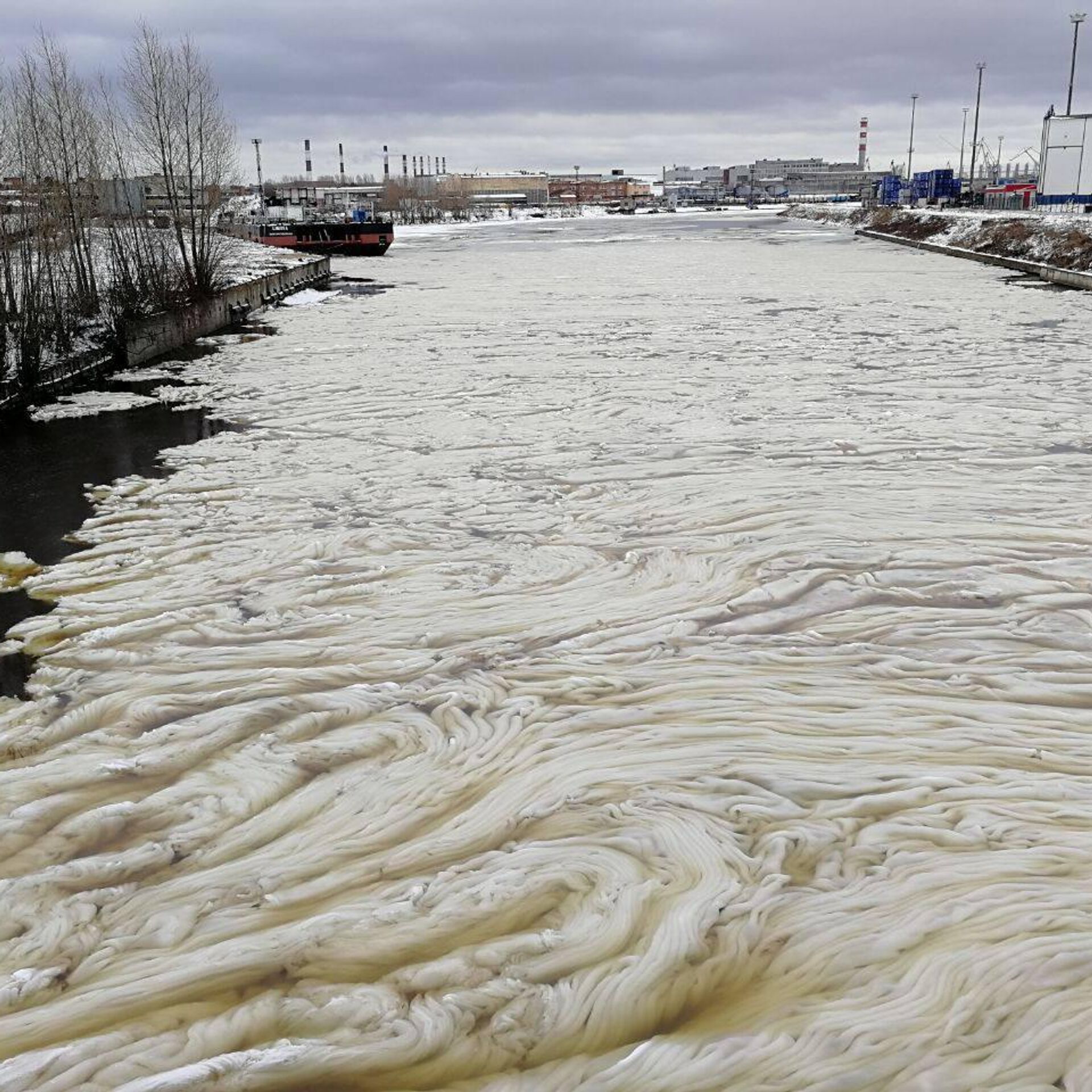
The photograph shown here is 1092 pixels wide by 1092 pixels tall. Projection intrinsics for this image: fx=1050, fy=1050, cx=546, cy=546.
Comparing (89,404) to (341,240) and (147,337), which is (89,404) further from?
(341,240)

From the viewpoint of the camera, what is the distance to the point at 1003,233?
88.4ft

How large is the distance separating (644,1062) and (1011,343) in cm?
1111

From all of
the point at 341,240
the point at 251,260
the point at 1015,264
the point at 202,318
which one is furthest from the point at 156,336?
the point at 341,240

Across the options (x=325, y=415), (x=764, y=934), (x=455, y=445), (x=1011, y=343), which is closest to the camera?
(x=764, y=934)

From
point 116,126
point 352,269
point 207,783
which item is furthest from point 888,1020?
point 352,269

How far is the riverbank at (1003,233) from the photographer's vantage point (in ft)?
71.7

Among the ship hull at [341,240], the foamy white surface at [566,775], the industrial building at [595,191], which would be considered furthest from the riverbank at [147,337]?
the industrial building at [595,191]

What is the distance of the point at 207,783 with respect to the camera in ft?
10.3

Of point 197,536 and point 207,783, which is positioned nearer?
point 207,783

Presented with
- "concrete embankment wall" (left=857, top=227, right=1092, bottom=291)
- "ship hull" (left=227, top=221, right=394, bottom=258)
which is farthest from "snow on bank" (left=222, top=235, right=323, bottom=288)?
"concrete embankment wall" (left=857, top=227, right=1092, bottom=291)

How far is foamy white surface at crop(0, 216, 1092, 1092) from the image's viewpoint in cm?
221

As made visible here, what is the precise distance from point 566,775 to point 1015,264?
76.4 ft

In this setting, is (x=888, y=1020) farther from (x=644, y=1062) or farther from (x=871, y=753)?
(x=871, y=753)

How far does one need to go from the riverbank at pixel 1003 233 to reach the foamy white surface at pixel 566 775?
57.1 feet
